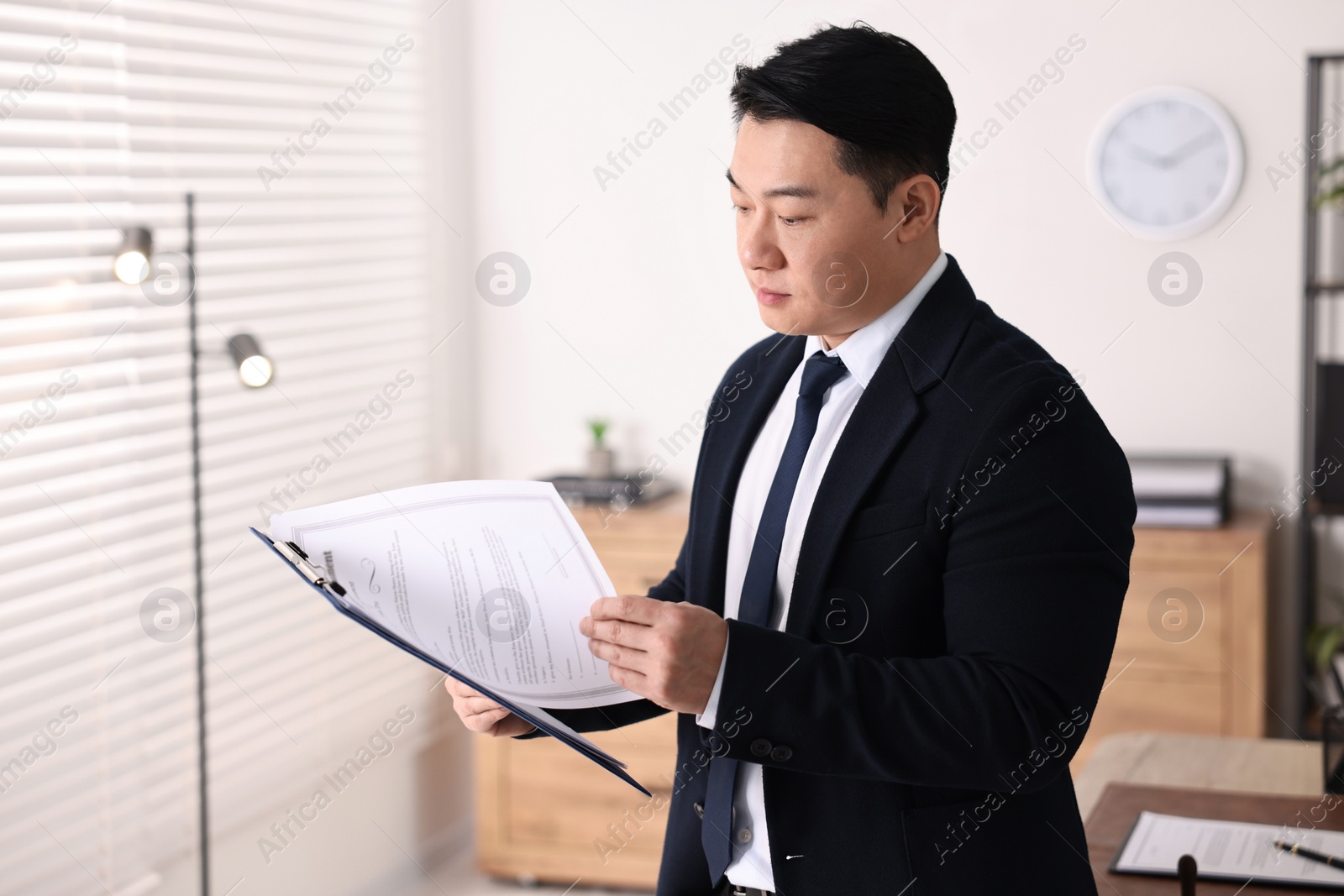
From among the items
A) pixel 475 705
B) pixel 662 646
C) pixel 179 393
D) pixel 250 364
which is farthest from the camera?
pixel 179 393

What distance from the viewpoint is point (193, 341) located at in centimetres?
227

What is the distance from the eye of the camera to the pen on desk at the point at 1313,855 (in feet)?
4.37

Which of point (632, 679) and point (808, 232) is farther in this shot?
point (808, 232)

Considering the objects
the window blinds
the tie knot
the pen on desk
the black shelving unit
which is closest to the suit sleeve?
the tie knot

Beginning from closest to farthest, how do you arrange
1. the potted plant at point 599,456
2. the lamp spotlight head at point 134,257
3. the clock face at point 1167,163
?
the lamp spotlight head at point 134,257 < the clock face at point 1167,163 < the potted plant at point 599,456

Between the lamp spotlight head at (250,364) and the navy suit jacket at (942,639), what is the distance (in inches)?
48.3

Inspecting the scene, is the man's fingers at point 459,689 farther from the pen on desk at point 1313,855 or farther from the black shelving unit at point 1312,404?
the black shelving unit at point 1312,404

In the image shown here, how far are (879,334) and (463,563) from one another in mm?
473

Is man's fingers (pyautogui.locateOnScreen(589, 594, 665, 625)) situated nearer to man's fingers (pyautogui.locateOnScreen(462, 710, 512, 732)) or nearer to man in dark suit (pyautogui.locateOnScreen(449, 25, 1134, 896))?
man in dark suit (pyautogui.locateOnScreen(449, 25, 1134, 896))

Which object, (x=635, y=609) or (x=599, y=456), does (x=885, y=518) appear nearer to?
(x=635, y=609)

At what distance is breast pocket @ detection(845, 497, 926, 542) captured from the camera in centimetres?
111

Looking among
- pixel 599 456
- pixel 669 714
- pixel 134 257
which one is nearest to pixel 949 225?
pixel 599 456

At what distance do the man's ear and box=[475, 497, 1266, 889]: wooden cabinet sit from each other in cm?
190

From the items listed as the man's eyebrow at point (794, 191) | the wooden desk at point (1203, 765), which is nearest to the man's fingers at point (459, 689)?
the man's eyebrow at point (794, 191)
